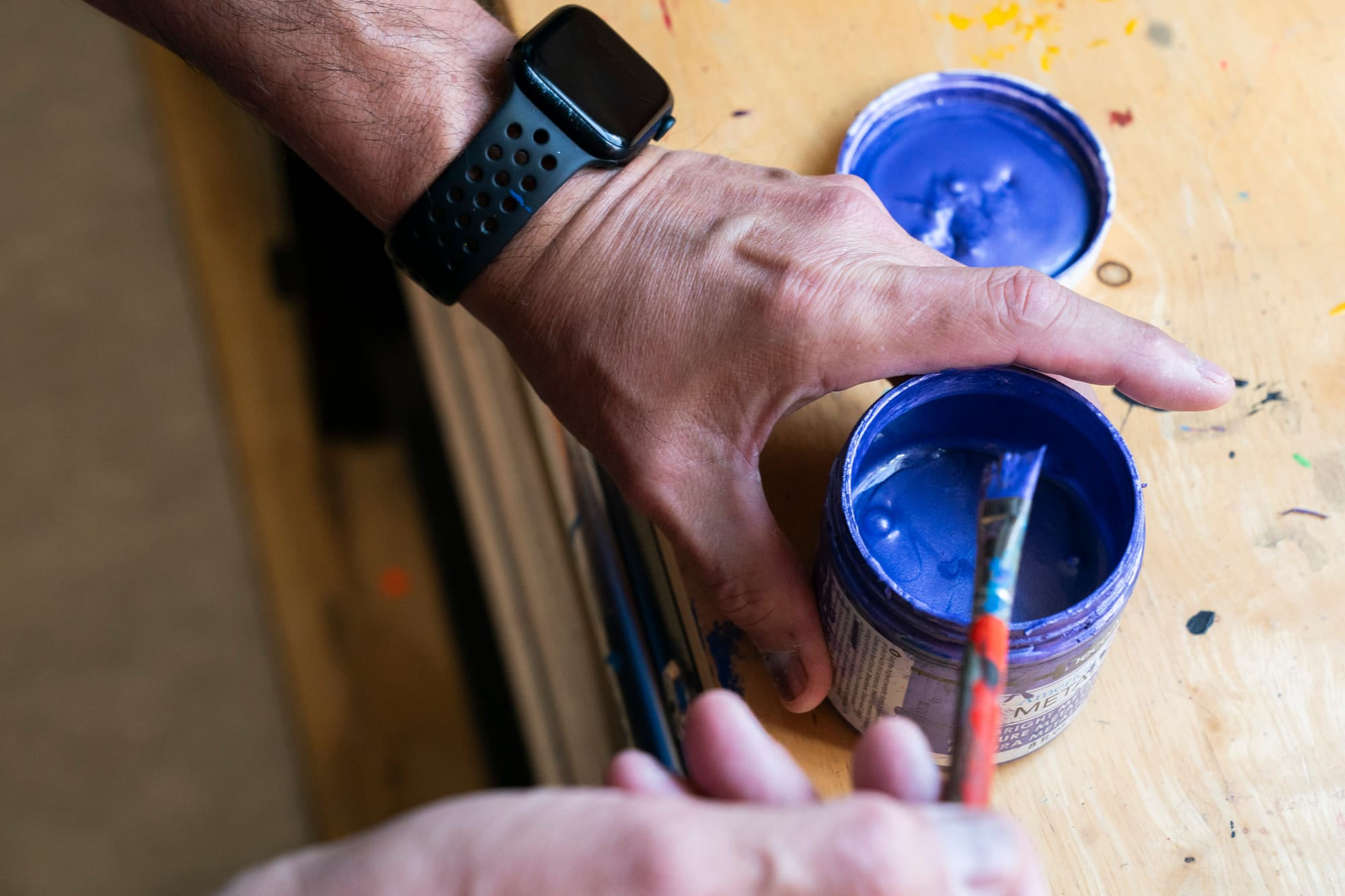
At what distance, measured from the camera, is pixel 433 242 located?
882 mm

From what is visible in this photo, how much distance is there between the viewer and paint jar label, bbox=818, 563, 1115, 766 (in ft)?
2.19

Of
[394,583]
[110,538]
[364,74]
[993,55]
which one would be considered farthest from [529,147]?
[110,538]

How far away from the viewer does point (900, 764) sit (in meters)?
0.53

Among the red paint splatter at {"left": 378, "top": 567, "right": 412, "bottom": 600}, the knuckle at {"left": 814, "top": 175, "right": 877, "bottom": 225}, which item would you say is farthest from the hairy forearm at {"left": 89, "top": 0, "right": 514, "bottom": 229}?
the red paint splatter at {"left": 378, "top": 567, "right": 412, "bottom": 600}

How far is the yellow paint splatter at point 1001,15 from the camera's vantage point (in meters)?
1.09

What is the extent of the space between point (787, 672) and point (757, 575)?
0.25 feet

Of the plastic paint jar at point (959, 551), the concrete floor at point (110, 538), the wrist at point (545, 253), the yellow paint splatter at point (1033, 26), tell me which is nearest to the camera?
the plastic paint jar at point (959, 551)

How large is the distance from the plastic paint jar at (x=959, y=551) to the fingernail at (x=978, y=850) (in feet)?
0.50

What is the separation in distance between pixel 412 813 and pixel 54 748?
182 centimetres

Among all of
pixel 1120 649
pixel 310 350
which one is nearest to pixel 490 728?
pixel 310 350

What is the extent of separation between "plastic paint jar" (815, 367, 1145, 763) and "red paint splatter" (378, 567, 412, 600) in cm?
134

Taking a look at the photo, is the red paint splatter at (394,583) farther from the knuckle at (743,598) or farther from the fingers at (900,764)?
the fingers at (900,764)

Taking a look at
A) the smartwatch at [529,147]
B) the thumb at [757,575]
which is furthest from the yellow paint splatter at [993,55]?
the thumb at [757,575]

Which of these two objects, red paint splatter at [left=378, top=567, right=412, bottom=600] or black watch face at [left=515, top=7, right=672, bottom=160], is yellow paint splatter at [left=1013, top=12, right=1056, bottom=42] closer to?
black watch face at [left=515, top=7, right=672, bottom=160]
